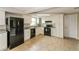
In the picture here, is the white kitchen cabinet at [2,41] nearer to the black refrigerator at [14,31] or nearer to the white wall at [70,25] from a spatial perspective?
the black refrigerator at [14,31]

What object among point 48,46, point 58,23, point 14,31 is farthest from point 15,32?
point 58,23

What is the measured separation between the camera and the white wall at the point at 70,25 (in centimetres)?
725

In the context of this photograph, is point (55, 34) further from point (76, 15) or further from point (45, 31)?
point (76, 15)

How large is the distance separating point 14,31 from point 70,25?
4.49 meters

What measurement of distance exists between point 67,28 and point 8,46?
194 inches

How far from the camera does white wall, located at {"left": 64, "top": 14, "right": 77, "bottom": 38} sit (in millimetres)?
7254

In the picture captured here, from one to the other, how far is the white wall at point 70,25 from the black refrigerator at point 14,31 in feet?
12.7

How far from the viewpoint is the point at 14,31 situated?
466cm

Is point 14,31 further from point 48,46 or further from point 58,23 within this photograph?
point 58,23

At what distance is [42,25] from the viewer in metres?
9.23

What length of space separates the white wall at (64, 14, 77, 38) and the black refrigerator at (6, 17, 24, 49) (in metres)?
3.87
